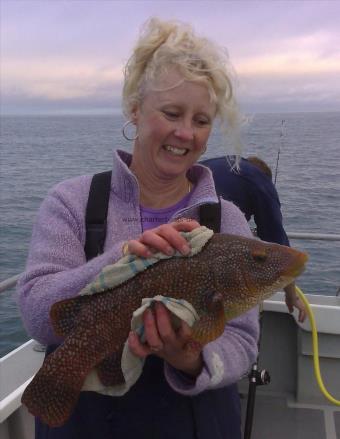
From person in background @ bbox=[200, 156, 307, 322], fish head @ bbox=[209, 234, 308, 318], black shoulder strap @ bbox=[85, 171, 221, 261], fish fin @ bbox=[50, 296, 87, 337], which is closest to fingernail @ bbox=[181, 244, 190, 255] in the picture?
fish head @ bbox=[209, 234, 308, 318]

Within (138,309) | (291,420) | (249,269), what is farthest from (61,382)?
(291,420)

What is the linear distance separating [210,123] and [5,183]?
20843 mm

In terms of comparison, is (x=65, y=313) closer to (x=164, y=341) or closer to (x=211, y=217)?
(x=164, y=341)

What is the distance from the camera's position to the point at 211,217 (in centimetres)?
221

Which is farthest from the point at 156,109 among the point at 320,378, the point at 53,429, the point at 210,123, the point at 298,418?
the point at 298,418

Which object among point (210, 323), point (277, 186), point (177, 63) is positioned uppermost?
point (177, 63)

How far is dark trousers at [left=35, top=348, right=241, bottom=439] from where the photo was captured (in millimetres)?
2018

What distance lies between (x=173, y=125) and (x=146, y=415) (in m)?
1.17

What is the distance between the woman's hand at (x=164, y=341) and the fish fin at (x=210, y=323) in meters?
0.03

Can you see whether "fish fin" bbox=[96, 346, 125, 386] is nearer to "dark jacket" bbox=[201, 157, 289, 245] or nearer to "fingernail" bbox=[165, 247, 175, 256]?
"fingernail" bbox=[165, 247, 175, 256]

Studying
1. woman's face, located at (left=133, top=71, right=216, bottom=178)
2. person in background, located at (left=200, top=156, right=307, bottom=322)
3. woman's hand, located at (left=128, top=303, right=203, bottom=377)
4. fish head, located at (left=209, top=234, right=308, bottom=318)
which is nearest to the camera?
woman's hand, located at (left=128, top=303, right=203, bottom=377)

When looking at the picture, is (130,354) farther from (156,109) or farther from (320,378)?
(320,378)

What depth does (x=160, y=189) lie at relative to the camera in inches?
92.0

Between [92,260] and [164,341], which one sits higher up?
[92,260]
